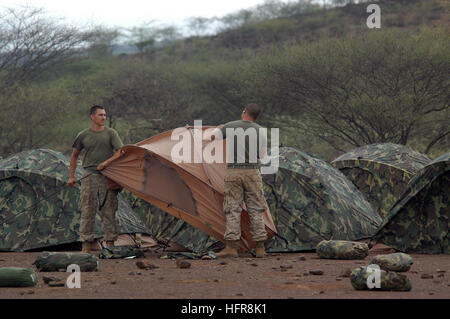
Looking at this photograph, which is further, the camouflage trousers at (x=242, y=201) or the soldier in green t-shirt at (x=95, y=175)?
the soldier in green t-shirt at (x=95, y=175)

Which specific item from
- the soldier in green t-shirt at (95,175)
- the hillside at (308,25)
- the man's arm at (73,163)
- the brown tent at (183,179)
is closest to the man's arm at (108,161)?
the soldier in green t-shirt at (95,175)

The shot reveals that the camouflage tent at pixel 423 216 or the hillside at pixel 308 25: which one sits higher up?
the hillside at pixel 308 25

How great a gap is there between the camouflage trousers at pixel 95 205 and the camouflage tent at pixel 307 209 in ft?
7.30

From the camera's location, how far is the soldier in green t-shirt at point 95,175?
30.4 ft

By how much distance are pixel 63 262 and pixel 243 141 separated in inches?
107

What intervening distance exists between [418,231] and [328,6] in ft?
176

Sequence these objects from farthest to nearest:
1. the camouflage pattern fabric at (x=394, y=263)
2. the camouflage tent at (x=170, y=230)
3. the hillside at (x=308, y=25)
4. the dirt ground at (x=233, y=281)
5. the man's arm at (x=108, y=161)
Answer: the hillside at (x=308, y=25), the camouflage tent at (x=170, y=230), the man's arm at (x=108, y=161), the camouflage pattern fabric at (x=394, y=263), the dirt ground at (x=233, y=281)

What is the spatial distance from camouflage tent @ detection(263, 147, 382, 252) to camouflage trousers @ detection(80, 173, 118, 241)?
222cm

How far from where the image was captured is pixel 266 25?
5512 centimetres

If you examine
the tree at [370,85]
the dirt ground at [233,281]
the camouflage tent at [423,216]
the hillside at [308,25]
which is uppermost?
the hillside at [308,25]

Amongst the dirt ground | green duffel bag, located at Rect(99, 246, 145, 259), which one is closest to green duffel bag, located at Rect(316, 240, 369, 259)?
the dirt ground

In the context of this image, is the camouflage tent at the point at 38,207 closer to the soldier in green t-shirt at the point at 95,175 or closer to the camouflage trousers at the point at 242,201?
the soldier in green t-shirt at the point at 95,175

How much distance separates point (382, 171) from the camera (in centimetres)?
1340
